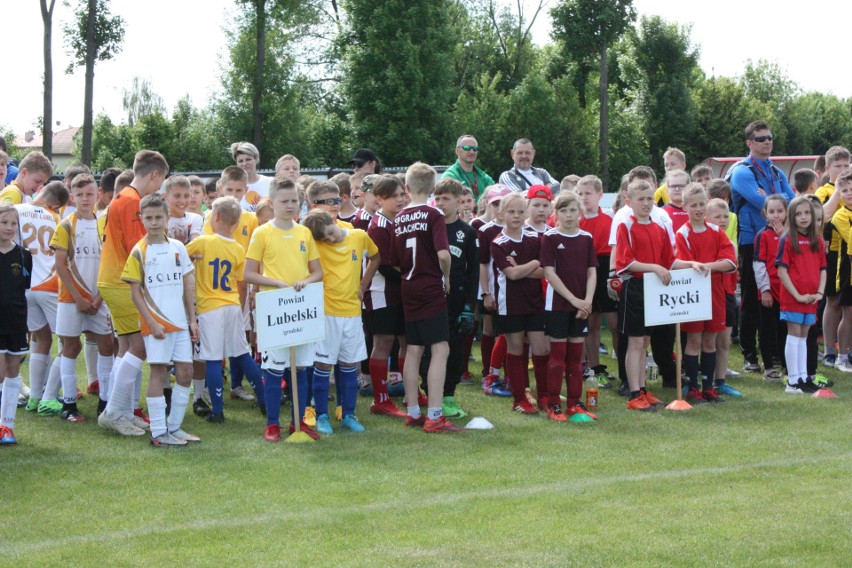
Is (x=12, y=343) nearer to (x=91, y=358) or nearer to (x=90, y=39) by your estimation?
(x=91, y=358)

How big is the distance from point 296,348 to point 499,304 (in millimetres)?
1912

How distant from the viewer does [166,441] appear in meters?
7.75

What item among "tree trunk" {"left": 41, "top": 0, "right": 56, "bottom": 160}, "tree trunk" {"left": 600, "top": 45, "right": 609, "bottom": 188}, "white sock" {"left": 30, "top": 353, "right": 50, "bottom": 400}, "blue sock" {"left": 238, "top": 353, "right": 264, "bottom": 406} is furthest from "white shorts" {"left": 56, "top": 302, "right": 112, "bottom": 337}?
"tree trunk" {"left": 600, "top": 45, "right": 609, "bottom": 188}

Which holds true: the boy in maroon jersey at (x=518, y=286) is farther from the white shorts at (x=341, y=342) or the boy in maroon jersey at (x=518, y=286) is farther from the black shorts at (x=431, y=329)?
the white shorts at (x=341, y=342)

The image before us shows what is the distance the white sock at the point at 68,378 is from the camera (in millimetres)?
8664

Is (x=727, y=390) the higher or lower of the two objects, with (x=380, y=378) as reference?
lower

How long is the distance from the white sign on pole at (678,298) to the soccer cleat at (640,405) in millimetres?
737

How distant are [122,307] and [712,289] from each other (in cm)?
548

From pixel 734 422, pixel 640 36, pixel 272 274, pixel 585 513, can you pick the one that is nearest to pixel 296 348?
pixel 272 274

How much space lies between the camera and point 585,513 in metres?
5.94

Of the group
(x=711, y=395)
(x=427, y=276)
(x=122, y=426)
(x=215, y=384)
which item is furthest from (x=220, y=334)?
(x=711, y=395)

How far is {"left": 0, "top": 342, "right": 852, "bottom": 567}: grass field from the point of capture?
5.30m

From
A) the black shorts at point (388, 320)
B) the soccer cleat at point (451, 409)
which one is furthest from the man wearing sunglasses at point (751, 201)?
the black shorts at point (388, 320)

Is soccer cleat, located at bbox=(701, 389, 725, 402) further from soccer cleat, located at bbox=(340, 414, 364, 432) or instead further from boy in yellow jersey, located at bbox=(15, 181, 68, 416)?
boy in yellow jersey, located at bbox=(15, 181, 68, 416)
